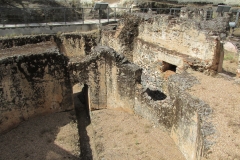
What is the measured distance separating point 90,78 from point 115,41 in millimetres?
4946

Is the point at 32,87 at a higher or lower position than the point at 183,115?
higher

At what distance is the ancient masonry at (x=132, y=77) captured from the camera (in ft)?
25.1

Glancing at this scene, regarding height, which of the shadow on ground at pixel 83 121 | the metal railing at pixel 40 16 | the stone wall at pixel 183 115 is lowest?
the shadow on ground at pixel 83 121

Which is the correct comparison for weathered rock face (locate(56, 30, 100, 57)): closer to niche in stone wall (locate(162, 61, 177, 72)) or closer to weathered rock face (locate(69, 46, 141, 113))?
niche in stone wall (locate(162, 61, 177, 72))

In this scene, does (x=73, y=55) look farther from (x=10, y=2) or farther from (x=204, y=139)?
(x=204, y=139)

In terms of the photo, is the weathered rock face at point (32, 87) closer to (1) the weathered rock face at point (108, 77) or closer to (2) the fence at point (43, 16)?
(1) the weathered rock face at point (108, 77)

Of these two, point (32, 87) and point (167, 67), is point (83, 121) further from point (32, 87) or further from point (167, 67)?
point (167, 67)

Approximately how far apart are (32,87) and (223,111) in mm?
6585

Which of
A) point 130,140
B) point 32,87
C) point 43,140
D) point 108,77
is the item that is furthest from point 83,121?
point 130,140

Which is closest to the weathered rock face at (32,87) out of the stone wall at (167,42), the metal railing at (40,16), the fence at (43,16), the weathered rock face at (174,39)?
the stone wall at (167,42)

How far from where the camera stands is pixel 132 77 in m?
9.37

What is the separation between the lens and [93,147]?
8.52 m

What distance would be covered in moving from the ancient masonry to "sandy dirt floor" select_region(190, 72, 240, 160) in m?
0.33

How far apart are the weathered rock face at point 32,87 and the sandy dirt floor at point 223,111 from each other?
500 cm
